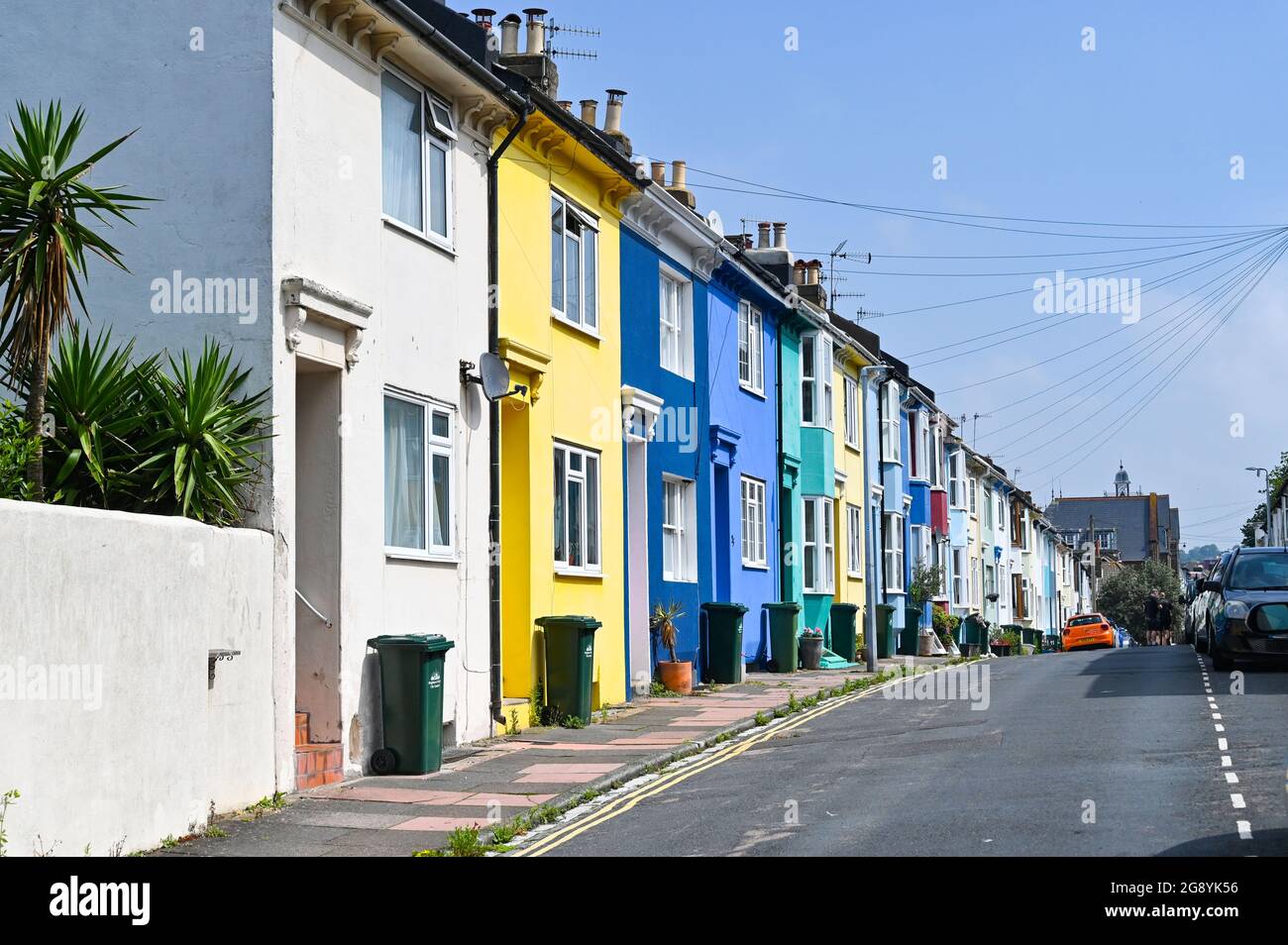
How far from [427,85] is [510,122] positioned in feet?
5.44

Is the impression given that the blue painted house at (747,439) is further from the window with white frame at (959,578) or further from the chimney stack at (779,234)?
the window with white frame at (959,578)

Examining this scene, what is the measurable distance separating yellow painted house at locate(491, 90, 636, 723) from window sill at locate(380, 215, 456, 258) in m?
1.28

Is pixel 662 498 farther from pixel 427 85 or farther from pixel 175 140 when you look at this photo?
pixel 175 140

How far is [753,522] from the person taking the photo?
2820cm

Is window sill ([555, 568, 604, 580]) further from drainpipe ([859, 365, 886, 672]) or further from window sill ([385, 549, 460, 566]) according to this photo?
drainpipe ([859, 365, 886, 672])

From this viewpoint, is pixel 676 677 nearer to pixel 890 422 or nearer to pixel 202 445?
pixel 202 445

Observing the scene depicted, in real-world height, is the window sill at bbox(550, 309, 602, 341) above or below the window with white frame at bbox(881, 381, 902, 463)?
below

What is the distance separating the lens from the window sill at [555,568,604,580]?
61.3ft

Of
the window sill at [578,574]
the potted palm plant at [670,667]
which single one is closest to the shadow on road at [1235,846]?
the window sill at [578,574]

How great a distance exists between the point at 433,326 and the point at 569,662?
4.30 metres

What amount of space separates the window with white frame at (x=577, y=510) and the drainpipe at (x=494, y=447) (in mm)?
1996

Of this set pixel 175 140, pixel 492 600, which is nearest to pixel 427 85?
pixel 175 140

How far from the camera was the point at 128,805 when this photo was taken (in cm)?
984

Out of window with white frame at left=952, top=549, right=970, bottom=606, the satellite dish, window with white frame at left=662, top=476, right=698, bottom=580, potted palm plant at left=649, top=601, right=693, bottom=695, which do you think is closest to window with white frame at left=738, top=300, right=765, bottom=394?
window with white frame at left=662, top=476, right=698, bottom=580
